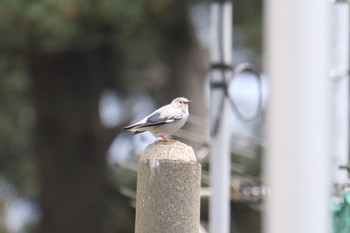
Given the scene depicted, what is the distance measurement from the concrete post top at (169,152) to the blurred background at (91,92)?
18.7 feet

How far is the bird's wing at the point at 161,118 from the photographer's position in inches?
159

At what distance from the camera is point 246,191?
667cm

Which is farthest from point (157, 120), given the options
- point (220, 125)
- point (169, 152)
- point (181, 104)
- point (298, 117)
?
point (298, 117)

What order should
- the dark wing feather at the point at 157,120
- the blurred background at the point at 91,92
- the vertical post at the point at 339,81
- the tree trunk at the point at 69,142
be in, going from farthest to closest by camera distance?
the tree trunk at the point at 69,142 → the blurred background at the point at 91,92 → the vertical post at the point at 339,81 → the dark wing feather at the point at 157,120

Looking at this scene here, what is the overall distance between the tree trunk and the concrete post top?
341 inches

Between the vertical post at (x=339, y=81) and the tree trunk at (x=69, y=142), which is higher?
the vertical post at (x=339, y=81)

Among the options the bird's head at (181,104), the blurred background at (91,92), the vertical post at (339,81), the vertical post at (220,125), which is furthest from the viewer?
the blurred background at (91,92)

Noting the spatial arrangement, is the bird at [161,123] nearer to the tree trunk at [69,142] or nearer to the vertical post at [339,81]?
the vertical post at [339,81]

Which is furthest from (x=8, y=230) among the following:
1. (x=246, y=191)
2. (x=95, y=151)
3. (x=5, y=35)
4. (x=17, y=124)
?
(x=246, y=191)

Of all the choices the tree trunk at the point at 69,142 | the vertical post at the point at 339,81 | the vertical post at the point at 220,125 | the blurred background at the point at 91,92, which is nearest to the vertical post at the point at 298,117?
the vertical post at the point at 220,125

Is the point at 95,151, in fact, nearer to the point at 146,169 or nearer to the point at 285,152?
the point at 146,169

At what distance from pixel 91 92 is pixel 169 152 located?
9.00 meters

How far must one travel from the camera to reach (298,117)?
7.50ft

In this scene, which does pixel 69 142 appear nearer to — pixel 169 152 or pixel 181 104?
pixel 181 104
